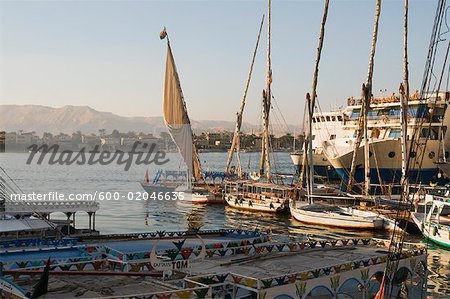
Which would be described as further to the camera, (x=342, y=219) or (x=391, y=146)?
(x=391, y=146)

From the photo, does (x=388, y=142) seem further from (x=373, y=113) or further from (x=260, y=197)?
(x=260, y=197)

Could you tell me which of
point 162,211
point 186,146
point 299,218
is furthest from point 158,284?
point 186,146

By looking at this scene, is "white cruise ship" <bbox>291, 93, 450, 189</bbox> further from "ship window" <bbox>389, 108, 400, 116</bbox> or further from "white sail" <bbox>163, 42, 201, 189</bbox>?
"white sail" <bbox>163, 42, 201, 189</bbox>

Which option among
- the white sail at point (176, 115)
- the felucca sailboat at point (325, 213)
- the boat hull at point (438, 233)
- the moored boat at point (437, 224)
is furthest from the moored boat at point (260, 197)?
the boat hull at point (438, 233)

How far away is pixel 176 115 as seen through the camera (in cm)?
6775

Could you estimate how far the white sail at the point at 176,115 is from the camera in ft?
221

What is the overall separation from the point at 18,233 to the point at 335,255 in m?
15.6

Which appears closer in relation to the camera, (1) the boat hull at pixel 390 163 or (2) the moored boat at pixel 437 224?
(2) the moored boat at pixel 437 224

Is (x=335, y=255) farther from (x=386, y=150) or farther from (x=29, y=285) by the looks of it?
(x=386, y=150)

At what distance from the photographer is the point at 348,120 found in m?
78.9

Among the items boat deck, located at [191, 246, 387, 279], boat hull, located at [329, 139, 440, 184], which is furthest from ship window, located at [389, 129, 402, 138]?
boat deck, located at [191, 246, 387, 279]

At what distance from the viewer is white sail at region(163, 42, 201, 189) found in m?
67.4

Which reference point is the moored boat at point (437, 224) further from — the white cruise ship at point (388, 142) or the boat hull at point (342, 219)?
the white cruise ship at point (388, 142)

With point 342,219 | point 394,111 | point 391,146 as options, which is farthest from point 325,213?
point 394,111
